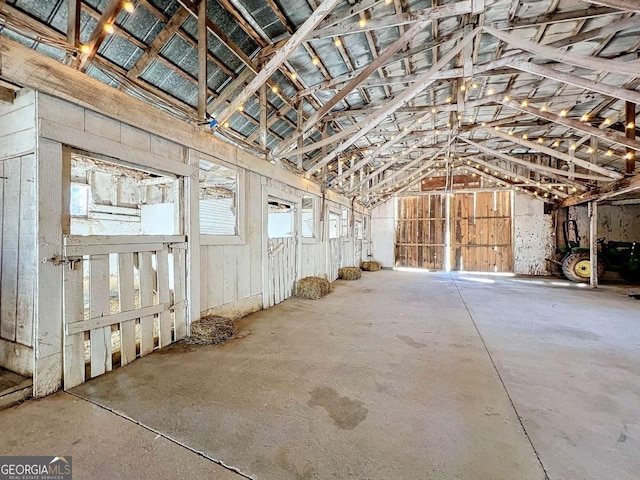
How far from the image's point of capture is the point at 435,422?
5.48 feet

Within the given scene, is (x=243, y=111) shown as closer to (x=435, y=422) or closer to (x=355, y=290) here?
(x=355, y=290)

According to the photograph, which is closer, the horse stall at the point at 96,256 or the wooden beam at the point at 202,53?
the horse stall at the point at 96,256

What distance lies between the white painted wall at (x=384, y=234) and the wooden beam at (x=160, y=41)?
9.48 meters

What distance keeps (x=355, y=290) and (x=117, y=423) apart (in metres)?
5.12

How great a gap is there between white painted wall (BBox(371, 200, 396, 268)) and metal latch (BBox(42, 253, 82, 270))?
10.3 m

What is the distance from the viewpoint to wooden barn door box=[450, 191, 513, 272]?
9680mm

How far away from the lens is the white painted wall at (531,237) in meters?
9.22

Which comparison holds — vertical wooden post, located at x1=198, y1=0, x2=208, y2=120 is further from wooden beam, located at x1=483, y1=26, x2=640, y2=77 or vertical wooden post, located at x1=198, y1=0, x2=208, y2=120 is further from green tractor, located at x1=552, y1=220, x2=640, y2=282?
green tractor, located at x1=552, y1=220, x2=640, y2=282

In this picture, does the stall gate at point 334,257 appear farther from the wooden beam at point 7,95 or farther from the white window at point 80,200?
the wooden beam at point 7,95

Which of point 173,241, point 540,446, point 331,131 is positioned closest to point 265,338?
point 173,241

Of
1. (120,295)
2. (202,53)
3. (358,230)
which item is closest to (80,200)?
(202,53)

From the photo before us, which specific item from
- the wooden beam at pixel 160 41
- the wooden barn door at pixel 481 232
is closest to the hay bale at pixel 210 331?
the wooden beam at pixel 160 41

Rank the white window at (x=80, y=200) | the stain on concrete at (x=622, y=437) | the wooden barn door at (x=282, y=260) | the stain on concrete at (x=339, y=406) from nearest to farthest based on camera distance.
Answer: the stain on concrete at (x=622, y=437) < the stain on concrete at (x=339, y=406) < the wooden barn door at (x=282, y=260) < the white window at (x=80, y=200)

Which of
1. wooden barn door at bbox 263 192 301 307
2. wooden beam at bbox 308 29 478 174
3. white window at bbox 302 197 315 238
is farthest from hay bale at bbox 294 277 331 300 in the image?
wooden beam at bbox 308 29 478 174
